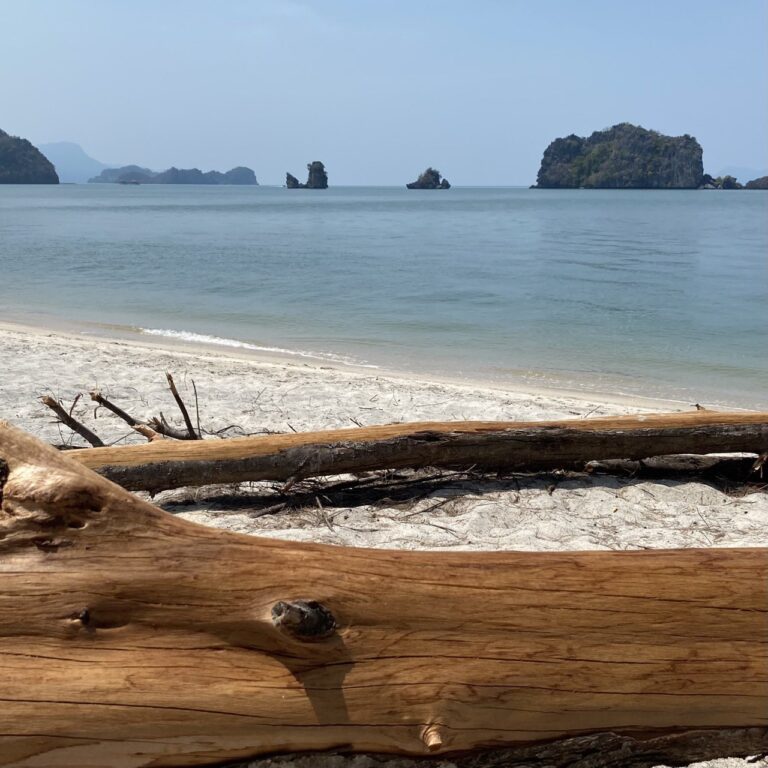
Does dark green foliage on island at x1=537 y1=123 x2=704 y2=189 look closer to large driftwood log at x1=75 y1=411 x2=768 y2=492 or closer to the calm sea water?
the calm sea water

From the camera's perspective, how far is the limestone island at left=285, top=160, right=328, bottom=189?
153500mm

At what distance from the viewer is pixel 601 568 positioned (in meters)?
2.22

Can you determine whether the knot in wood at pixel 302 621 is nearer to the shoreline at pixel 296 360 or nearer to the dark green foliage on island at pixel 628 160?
the shoreline at pixel 296 360

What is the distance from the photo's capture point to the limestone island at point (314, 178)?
153500 millimetres

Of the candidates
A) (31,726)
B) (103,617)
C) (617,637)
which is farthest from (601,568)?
(31,726)

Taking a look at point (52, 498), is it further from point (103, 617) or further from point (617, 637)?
point (617, 637)

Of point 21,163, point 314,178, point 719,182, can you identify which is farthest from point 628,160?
point 21,163

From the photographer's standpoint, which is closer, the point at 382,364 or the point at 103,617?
the point at 103,617

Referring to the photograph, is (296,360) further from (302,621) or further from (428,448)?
(302,621)

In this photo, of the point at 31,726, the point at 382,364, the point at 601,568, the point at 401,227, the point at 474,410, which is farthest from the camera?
the point at 401,227

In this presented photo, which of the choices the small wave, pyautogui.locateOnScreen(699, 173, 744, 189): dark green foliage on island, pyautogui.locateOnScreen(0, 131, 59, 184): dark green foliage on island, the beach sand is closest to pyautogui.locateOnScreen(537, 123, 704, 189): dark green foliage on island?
pyautogui.locateOnScreen(699, 173, 744, 189): dark green foliage on island

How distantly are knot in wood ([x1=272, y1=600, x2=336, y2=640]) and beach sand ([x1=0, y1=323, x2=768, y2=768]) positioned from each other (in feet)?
1.05

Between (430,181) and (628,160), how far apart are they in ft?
138

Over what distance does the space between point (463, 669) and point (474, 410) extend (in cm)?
540
